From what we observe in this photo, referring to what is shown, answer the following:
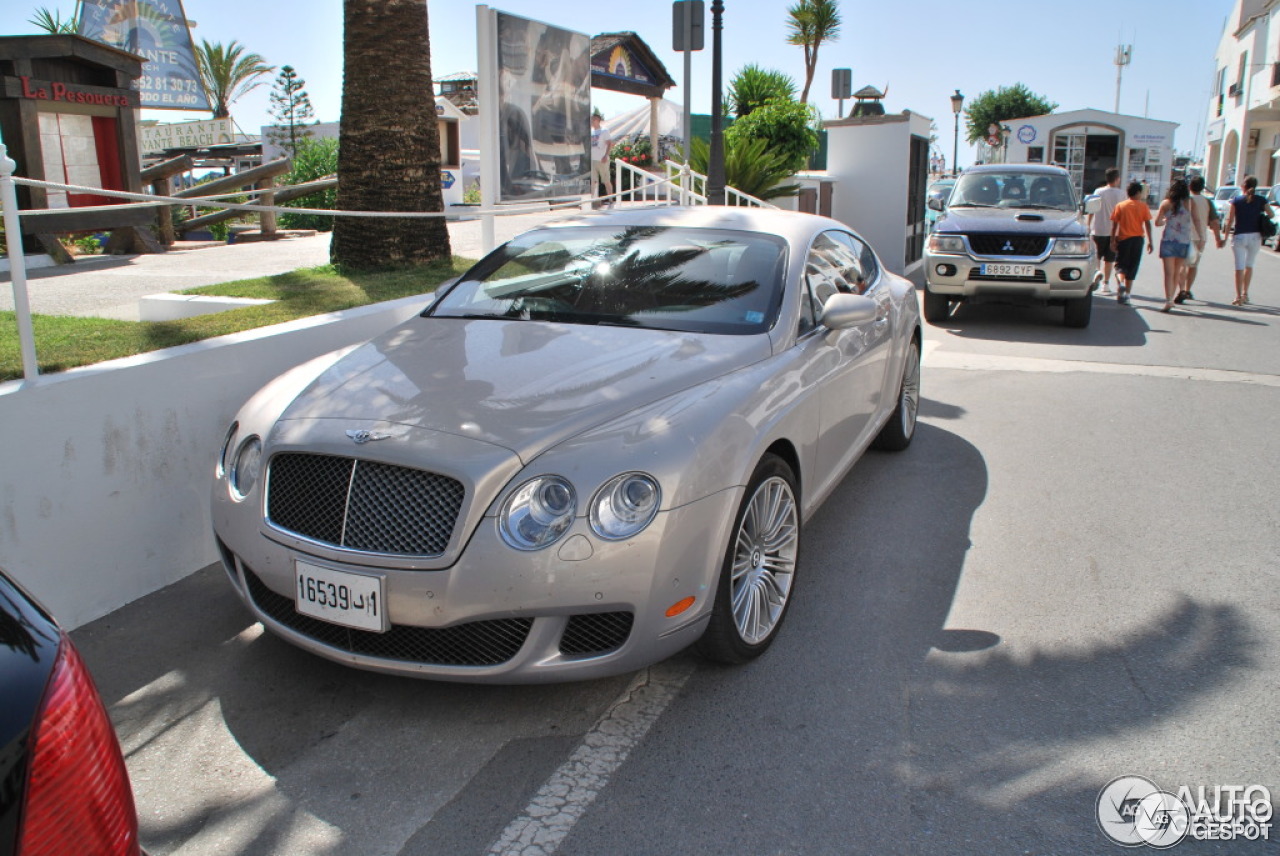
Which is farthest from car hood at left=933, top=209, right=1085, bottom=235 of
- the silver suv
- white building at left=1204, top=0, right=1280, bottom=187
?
white building at left=1204, top=0, right=1280, bottom=187

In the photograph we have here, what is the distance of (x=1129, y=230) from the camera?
1306 centimetres

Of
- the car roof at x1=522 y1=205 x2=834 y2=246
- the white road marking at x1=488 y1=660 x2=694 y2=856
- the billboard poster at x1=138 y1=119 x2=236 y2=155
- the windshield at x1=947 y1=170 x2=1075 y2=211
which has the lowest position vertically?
the white road marking at x1=488 y1=660 x2=694 y2=856

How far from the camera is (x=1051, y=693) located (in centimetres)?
352

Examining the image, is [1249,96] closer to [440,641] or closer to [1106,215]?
[1106,215]

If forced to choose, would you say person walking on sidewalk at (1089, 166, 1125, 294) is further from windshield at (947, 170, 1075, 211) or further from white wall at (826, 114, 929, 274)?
white wall at (826, 114, 929, 274)

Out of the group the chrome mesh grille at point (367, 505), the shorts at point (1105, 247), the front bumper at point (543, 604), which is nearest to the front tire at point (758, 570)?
the front bumper at point (543, 604)

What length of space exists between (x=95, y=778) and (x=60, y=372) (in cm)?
316

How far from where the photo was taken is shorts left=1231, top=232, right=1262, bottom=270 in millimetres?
13352

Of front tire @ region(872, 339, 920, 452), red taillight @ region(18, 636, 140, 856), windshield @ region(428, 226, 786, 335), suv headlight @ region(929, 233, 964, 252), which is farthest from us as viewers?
suv headlight @ region(929, 233, 964, 252)

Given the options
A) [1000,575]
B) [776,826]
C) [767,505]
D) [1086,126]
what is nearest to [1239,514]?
[1000,575]

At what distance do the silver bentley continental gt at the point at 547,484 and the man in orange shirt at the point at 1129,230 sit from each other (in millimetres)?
10089

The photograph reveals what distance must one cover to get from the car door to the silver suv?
641cm

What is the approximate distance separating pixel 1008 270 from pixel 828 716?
9045mm

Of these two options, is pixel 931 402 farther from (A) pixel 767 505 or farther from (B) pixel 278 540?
(B) pixel 278 540
